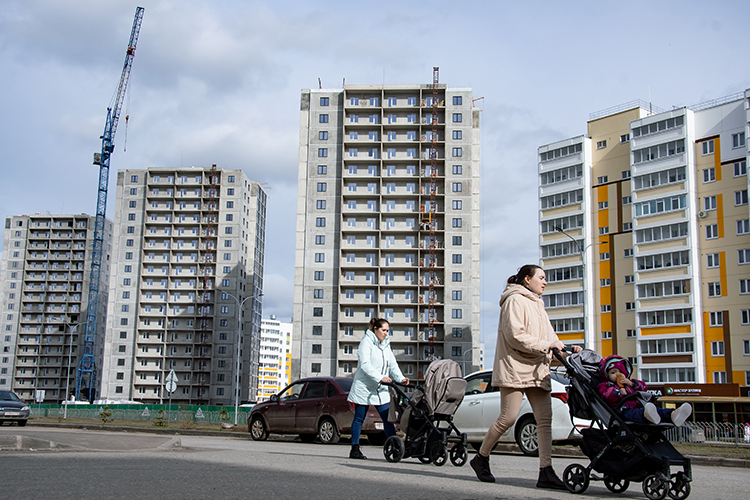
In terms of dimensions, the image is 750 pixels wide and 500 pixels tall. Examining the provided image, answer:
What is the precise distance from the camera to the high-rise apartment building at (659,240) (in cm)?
6569

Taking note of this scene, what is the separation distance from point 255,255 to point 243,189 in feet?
41.7

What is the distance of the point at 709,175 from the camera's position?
68875 mm

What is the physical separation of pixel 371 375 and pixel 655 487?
4541 millimetres

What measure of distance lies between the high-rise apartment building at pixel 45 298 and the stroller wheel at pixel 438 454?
13105 cm

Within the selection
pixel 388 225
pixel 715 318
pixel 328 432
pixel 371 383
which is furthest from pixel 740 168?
pixel 371 383

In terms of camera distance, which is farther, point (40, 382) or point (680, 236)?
point (40, 382)

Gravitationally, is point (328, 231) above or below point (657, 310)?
above

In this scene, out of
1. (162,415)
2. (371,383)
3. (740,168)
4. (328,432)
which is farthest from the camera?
(740,168)

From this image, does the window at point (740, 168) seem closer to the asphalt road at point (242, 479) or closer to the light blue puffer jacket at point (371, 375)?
the asphalt road at point (242, 479)

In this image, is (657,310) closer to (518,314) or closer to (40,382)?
(518,314)

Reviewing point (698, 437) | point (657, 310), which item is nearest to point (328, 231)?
point (657, 310)

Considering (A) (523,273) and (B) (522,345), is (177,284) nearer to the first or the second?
(A) (523,273)

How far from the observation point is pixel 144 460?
798cm

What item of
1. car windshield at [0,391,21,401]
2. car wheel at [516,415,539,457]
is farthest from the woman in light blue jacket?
car windshield at [0,391,21,401]
